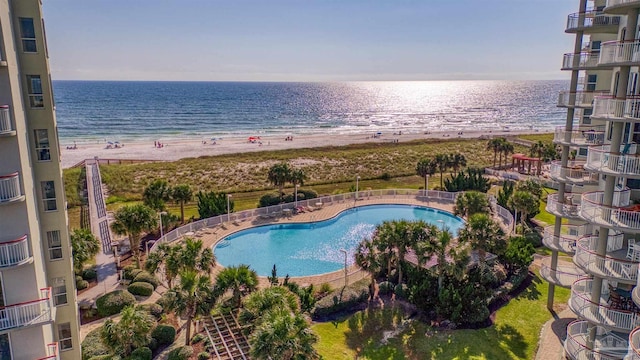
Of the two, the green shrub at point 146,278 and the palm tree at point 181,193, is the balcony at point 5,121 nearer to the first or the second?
the green shrub at point 146,278

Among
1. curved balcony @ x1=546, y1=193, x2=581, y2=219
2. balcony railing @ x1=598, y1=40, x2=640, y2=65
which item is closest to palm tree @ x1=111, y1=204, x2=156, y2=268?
curved balcony @ x1=546, y1=193, x2=581, y2=219

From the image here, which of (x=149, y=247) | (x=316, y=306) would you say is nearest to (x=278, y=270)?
(x=316, y=306)

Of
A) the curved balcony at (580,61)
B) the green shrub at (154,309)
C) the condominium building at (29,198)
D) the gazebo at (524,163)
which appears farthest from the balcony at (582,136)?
the gazebo at (524,163)

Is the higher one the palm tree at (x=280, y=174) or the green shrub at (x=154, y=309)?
the palm tree at (x=280, y=174)

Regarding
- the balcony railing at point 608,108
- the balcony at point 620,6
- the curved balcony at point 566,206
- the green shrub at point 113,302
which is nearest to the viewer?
the balcony at point 620,6

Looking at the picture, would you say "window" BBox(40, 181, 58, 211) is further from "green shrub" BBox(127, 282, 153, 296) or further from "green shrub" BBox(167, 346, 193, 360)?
"green shrub" BBox(127, 282, 153, 296)
